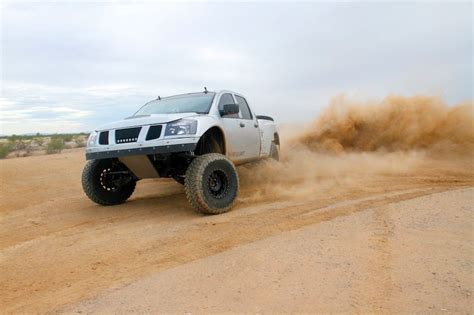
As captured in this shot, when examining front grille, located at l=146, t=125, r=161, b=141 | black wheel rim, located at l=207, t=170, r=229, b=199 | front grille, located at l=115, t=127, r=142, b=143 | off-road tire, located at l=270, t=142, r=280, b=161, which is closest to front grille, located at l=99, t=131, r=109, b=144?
front grille, located at l=115, t=127, r=142, b=143

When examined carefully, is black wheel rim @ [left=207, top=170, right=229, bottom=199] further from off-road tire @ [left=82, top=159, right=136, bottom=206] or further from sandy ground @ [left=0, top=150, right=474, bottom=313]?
off-road tire @ [left=82, top=159, right=136, bottom=206]

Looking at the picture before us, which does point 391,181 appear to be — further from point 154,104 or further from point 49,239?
point 49,239


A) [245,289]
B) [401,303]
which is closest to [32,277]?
[245,289]

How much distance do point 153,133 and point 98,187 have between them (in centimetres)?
186

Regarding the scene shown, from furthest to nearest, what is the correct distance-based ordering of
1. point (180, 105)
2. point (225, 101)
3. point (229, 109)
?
point (225, 101) → point (180, 105) → point (229, 109)

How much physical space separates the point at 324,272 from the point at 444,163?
734cm

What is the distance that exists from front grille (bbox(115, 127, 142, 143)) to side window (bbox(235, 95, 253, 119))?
8.21 ft

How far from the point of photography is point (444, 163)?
31.5ft

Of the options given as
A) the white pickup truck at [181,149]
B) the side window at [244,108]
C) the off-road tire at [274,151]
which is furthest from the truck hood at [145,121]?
the off-road tire at [274,151]

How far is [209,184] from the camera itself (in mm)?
5980

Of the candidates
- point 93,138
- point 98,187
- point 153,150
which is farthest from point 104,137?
point 98,187

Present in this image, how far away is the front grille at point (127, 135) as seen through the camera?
19.4 feet

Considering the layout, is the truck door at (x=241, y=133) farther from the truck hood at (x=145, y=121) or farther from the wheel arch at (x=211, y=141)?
the truck hood at (x=145, y=121)

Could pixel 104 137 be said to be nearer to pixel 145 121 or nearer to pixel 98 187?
pixel 145 121
